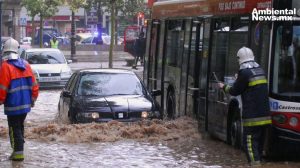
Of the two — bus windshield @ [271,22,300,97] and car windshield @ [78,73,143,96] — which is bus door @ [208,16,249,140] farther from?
car windshield @ [78,73,143,96]

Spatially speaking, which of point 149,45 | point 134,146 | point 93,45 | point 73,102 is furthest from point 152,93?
point 93,45

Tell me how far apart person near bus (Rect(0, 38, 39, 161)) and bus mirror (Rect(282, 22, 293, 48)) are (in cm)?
356

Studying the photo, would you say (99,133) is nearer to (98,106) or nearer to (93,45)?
(98,106)

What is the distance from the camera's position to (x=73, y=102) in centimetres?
1520

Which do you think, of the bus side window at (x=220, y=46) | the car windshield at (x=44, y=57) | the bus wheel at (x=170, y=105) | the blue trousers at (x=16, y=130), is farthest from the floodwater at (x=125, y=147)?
the car windshield at (x=44, y=57)

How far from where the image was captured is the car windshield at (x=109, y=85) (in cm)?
1572

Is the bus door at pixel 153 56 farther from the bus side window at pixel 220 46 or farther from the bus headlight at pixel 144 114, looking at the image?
the bus side window at pixel 220 46

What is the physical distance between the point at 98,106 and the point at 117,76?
1.65 meters

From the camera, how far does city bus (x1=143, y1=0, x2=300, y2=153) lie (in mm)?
10914

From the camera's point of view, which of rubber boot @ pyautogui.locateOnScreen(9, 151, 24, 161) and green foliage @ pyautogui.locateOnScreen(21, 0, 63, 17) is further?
green foliage @ pyautogui.locateOnScreen(21, 0, 63, 17)

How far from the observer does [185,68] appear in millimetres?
16578

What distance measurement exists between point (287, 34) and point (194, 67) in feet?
16.5

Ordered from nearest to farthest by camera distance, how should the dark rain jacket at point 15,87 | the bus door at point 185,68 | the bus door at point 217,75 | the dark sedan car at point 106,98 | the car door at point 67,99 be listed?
1. the dark rain jacket at point 15,87
2. the bus door at point 217,75
3. the dark sedan car at point 106,98
4. the car door at point 67,99
5. the bus door at point 185,68

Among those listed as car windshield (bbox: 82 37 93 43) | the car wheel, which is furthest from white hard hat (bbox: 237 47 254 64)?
car windshield (bbox: 82 37 93 43)
